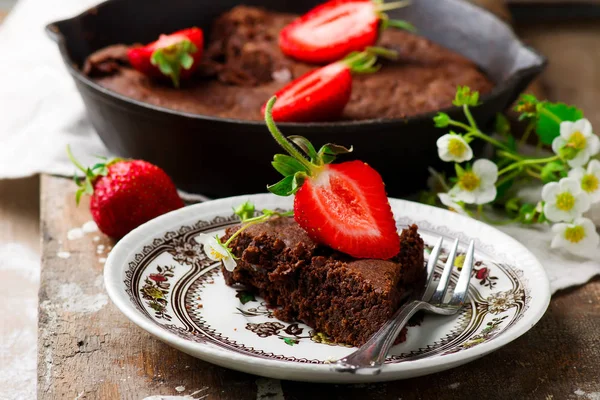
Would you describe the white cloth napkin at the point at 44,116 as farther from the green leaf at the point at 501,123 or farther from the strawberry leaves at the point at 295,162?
the strawberry leaves at the point at 295,162

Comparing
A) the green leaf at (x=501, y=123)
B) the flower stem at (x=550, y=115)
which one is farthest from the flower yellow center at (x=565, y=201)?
the green leaf at (x=501, y=123)

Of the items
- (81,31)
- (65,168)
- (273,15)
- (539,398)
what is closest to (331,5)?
(273,15)

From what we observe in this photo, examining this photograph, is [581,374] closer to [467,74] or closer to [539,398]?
[539,398]

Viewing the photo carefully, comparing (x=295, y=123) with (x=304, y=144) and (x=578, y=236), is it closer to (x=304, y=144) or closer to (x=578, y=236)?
(x=304, y=144)

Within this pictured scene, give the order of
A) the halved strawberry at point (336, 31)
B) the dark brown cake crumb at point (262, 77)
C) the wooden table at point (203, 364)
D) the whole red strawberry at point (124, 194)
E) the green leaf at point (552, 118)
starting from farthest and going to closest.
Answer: the halved strawberry at point (336, 31) → the dark brown cake crumb at point (262, 77) → the green leaf at point (552, 118) → the whole red strawberry at point (124, 194) → the wooden table at point (203, 364)

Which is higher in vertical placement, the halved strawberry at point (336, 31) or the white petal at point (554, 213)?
the halved strawberry at point (336, 31)

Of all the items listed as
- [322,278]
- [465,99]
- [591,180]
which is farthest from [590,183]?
[322,278]
